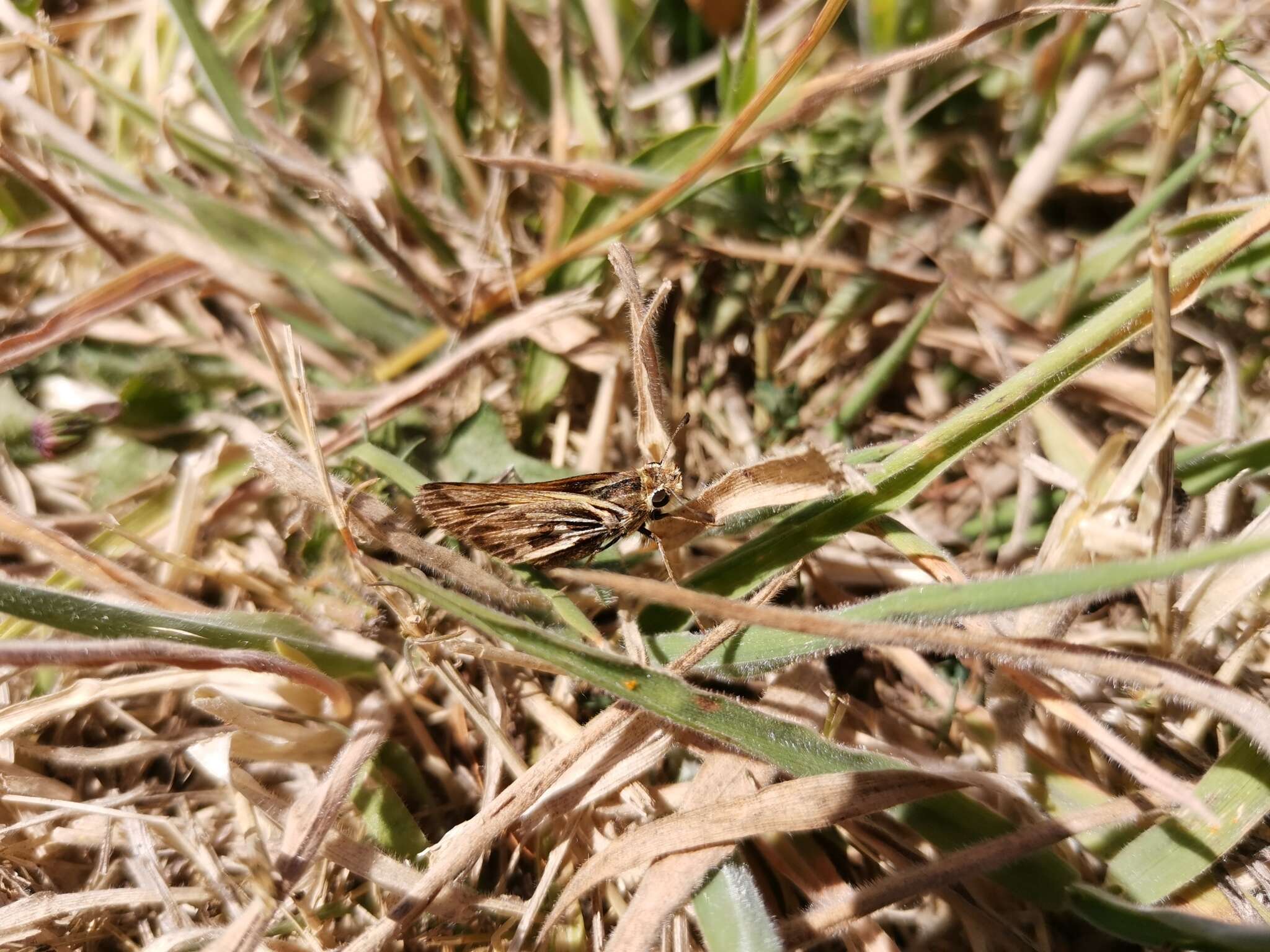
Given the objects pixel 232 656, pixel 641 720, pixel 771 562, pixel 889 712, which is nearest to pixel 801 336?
pixel 771 562

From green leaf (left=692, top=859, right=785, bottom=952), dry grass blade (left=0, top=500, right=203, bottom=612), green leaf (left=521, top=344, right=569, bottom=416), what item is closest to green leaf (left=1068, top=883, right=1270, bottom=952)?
green leaf (left=692, top=859, right=785, bottom=952)

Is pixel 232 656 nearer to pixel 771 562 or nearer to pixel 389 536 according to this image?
pixel 389 536

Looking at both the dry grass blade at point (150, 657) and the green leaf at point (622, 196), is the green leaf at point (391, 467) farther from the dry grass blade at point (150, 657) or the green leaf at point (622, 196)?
the green leaf at point (622, 196)

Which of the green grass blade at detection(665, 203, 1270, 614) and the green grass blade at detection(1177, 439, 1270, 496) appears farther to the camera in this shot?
the green grass blade at detection(1177, 439, 1270, 496)

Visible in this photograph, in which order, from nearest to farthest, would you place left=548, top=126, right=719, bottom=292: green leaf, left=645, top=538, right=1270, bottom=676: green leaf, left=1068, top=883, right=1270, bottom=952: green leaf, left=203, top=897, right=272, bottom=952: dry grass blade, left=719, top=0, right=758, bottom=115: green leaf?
left=645, top=538, right=1270, bottom=676: green leaf → left=1068, top=883, right=1270, bottom=952: green leaf → left=203, top=897, right=272, bottom=952: dry grass blade → left=719, top=0, right=758, bottom=115: green leaf → left=548, top=126, right=719, bottom=292: green leaf

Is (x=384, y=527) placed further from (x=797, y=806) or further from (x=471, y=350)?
(x=797, y=806)

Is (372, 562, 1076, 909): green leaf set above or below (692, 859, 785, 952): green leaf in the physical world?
above

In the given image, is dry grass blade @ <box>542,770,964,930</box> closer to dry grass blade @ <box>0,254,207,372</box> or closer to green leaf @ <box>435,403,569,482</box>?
green leaf @ <box>435,403,569,482</box>

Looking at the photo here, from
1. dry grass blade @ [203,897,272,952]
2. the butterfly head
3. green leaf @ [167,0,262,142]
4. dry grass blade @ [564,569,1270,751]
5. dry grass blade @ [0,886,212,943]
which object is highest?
green leaf @ [167,0,262,142]
